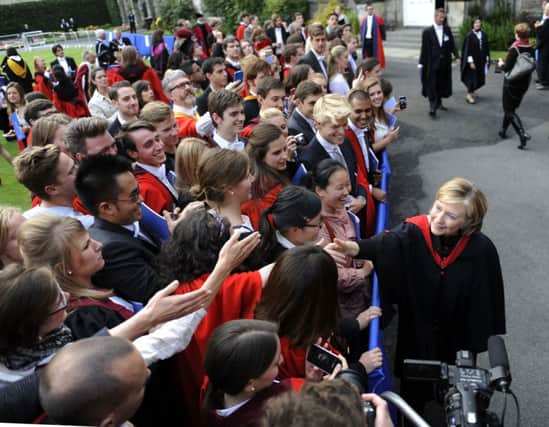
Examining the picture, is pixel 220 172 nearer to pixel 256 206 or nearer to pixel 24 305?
pixel 256 206

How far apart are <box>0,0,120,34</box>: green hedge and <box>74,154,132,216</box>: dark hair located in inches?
1803

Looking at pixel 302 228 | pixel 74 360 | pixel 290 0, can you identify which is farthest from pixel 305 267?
pixel 290 0

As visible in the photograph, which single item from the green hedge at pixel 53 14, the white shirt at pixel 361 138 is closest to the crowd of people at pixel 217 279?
the white shirt at pixel 361 138

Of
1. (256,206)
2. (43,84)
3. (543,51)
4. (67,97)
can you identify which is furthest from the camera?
(543,51)

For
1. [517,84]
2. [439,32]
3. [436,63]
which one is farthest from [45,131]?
[439,32]

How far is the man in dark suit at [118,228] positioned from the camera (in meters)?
2.77

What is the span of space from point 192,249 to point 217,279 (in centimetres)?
27

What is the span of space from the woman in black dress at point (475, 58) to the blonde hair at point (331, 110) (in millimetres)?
7284

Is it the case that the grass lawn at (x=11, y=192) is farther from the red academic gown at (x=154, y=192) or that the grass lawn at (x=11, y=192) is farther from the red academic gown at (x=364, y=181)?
the red academic gown at (x=364, y=181)

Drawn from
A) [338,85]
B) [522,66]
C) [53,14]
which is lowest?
[522,66]

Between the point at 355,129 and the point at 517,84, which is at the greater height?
the point at 355,129

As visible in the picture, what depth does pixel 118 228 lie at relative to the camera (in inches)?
118

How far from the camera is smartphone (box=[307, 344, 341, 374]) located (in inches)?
87.4

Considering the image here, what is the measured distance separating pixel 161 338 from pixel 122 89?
4015 millimetres
